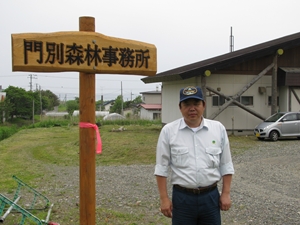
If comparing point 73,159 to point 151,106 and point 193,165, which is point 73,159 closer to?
point 193,165

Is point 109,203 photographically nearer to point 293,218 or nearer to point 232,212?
point 232,212

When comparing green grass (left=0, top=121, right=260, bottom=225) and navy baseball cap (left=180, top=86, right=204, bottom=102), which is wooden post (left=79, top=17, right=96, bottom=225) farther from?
green grass (left=0, top=121, right=260, bottom=225)

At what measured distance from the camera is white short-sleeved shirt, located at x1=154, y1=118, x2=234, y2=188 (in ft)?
9.35

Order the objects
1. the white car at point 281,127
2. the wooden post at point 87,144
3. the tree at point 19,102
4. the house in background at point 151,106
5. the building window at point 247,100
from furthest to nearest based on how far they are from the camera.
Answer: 1. the house in background at point 151,106
2. the tree at point 19,102
3. the building window at point 247,100
4. the white car at point 281,127
5. the wooden post at point 87,144

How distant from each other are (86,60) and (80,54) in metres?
0.08

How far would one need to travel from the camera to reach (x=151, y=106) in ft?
154

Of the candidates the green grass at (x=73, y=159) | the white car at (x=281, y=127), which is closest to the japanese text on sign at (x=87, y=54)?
the green grass at (x=73, y=159)

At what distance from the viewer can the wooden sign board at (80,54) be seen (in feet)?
10.3

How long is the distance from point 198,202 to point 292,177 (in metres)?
5.95

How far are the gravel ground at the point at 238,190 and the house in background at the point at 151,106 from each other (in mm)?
33011

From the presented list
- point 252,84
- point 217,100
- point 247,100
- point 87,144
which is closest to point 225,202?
point 87,144

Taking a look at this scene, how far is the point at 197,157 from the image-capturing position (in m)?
2.85

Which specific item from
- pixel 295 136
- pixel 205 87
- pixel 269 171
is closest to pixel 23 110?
pixel 205 87

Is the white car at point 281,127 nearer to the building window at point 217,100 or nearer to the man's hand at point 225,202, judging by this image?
the building window at point 217,100
